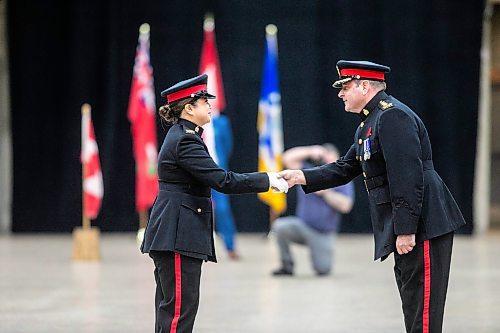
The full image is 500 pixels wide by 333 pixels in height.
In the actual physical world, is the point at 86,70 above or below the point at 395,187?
above

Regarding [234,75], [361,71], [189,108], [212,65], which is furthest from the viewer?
[234,75]

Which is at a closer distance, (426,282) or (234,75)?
(426,282)

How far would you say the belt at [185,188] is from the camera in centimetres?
525

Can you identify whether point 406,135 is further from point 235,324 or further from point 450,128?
point 450,128

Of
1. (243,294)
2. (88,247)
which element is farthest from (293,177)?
(88,247)

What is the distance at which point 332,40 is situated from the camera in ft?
46.8

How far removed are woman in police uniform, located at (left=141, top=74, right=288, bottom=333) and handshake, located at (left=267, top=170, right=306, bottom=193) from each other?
16 cm

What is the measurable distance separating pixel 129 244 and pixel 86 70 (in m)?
2.59

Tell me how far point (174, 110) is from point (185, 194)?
16.8 inches

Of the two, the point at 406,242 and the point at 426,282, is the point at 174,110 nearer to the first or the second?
the point at 406,242

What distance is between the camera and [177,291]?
514 cm

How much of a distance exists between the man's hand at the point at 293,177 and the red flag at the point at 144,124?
7.92m

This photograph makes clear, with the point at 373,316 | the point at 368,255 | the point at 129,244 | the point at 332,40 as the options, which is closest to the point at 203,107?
the point at 373,316

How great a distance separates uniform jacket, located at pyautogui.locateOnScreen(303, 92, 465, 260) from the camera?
4.88 metres
